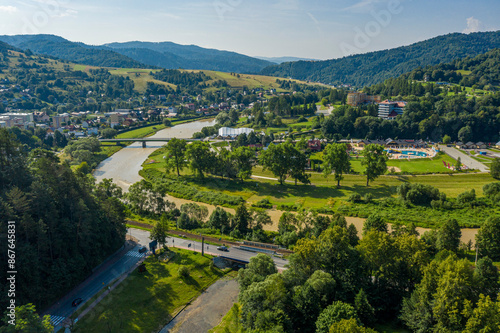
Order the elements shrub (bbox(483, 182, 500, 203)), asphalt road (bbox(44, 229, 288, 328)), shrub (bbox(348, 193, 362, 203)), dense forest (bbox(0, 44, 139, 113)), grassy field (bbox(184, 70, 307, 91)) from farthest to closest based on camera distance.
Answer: grassy field (bbox(184, 70, 307, 91)) → dense forest (bbox(0, 44, 139, 113)) → shrub (bbox(348, 193, 362, 203)) → shrub (bbox(483, 182, 500, 203)) → asphalt road (bbox(44, 229, 288, 328))

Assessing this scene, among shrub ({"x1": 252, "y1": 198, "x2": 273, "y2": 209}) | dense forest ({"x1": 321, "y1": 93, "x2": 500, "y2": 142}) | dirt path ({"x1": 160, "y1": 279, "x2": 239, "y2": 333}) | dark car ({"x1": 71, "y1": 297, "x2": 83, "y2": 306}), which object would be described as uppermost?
dense forest ({"x1": 321, "y1": 93, "x2": 500, "y2": 142})

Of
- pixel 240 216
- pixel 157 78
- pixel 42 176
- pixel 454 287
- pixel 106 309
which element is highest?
pixel 157 78

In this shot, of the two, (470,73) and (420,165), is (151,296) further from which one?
(470,73)

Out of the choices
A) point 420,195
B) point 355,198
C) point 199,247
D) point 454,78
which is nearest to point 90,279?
point 199,247

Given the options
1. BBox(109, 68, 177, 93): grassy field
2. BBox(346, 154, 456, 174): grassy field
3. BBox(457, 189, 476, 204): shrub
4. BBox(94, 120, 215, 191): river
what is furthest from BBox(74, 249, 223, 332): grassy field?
BBox(109, 68, 177, 93): grassy field

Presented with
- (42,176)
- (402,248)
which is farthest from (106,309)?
(402,248)

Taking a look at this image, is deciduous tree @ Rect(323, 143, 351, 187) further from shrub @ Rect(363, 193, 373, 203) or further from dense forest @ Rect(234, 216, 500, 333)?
dense forest @ Rect(234, 216, 500, 333)

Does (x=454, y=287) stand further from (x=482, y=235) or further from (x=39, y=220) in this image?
(x=39, y=220)
